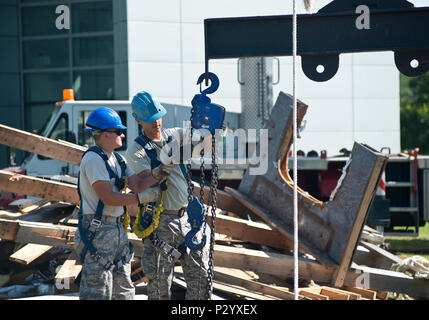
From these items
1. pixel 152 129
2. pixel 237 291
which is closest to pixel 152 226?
pixel 152 129

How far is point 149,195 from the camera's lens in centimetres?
462

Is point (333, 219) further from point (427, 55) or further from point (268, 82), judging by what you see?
point (268, 82)

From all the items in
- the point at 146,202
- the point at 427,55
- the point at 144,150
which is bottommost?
the point at 146,202

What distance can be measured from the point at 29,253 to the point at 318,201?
3.20 metres

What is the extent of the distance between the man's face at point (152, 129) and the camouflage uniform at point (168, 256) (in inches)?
2.7

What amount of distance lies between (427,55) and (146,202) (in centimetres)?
237

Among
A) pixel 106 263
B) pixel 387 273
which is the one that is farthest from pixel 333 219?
pixel 106 263

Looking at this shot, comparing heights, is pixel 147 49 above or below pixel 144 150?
above

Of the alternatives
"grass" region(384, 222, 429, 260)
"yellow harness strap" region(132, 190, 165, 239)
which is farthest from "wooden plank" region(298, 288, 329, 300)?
"grass" region(384, 222, 429, 260)

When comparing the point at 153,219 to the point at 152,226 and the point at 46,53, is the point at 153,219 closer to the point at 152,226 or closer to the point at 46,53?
the point at 152,226

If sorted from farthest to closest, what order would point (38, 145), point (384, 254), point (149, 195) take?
1. point (384, 254)
2. point (38, 145)
3. point (149, 195)

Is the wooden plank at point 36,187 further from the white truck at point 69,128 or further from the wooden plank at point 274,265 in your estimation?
the white truck at point 69,128

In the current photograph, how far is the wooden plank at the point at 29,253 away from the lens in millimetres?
6225
